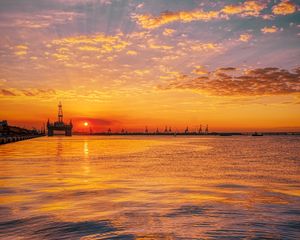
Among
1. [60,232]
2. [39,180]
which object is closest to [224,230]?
[60,232]

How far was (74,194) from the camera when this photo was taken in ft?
57.9

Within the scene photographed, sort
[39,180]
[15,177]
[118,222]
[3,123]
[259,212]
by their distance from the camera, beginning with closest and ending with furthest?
[118,222] → [259,212] → [39,180] → [15,177] → [3,123]

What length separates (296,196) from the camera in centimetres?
1773

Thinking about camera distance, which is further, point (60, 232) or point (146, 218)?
point (146, 218)

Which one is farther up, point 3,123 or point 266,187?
point 3,123

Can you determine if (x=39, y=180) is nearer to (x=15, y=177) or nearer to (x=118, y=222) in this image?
(x=15, y=177)

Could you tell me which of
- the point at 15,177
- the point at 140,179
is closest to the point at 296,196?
the point at 140,179

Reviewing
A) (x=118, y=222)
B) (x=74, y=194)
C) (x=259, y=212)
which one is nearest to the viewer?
(x=118, y=222)

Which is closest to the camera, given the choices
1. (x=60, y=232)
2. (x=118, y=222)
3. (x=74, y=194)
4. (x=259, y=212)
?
(x=60, y=232)

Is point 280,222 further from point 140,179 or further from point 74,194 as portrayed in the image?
point 140,179

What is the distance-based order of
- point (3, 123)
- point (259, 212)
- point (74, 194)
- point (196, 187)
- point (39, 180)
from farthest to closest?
point (3, 123) → point (39, 180) → point (196, 187) → point (74, 194) → point (259, 212)

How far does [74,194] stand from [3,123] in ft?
608

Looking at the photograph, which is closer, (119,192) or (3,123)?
(119,192)

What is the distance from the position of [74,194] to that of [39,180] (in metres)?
6.45
